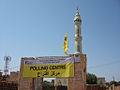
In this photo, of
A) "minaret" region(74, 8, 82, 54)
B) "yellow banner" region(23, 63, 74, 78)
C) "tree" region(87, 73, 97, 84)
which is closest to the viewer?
"yellow banner" region(23, 63, 74, 78)

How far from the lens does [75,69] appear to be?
52.1ft

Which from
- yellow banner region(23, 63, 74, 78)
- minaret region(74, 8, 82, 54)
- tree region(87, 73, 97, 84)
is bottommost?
tree region(87, 73, 97, 84)

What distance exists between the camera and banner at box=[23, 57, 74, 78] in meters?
16.1

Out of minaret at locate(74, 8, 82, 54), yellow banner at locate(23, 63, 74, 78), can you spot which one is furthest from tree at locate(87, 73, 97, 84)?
yellow banner at locate(23, 63, 74, 78)

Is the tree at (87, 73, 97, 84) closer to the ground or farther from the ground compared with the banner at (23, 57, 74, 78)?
closer to the ground

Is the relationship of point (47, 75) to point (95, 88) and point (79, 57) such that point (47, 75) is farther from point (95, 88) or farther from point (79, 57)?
point (95, 88)

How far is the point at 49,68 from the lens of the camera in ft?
55.4

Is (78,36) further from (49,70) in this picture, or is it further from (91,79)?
(49,70)

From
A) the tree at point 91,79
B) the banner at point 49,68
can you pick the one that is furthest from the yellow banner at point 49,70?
the tree at point 91,79

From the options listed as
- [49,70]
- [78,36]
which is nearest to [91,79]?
[78,36]

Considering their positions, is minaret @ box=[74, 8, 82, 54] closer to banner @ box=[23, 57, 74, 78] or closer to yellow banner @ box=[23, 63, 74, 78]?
banner @ box=[23, 57, 74, 78]

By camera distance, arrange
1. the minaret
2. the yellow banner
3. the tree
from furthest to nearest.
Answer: the tree → the minaret → the yellow banner

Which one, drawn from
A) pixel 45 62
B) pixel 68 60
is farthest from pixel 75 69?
pixel 45 62

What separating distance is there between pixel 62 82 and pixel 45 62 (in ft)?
102
